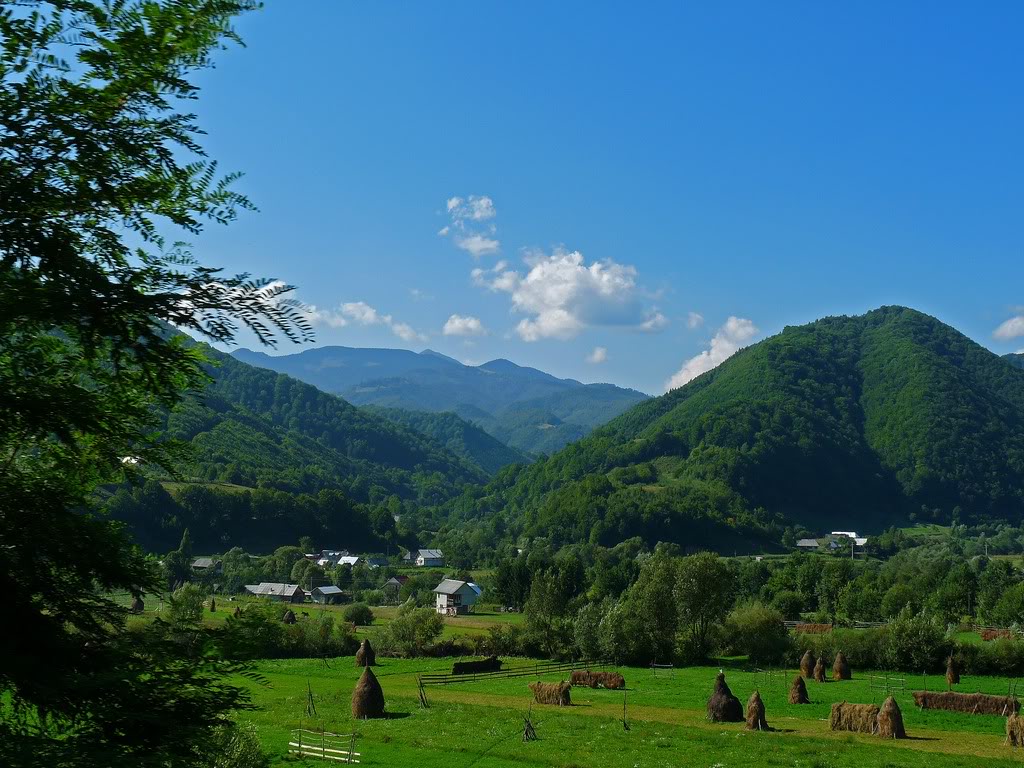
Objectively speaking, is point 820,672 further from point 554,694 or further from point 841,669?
point 554,694

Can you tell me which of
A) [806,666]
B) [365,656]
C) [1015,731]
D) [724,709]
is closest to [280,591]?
[365,656]

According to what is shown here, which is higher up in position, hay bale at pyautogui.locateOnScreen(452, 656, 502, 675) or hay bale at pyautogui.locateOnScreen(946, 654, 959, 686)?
hay bale at pyautogui.locateOnScreen(946, 654, 959, 686)

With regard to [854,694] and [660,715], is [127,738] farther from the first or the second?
[854,694]

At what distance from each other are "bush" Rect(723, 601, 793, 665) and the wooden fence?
10.3 metres

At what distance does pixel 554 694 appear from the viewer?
4584 centimetres

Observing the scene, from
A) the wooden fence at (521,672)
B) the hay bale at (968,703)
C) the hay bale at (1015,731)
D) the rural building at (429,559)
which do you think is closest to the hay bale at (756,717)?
the hay bale at (1015,731)

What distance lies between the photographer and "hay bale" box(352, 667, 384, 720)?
134 ft

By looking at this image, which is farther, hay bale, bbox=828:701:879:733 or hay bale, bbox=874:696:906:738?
hay bale, bbox=828:701:879:733

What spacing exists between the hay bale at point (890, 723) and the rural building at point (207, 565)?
96.6m

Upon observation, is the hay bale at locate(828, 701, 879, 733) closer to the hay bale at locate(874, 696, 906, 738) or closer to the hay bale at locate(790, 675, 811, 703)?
the hay bale at locate(874, 696, 906, 738)

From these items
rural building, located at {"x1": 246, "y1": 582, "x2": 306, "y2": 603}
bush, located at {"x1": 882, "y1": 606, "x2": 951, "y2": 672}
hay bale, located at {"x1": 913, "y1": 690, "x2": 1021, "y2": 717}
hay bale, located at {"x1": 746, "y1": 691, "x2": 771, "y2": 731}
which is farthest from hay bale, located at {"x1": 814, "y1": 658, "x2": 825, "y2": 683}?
rural building, located at {"x1": 246, "y1": 582, "x2": 306, "y2": 603}

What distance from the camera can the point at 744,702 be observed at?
45375 millimetres

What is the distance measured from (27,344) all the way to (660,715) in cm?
4020

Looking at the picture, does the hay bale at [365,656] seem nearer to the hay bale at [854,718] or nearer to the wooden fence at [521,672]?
the wooden fence at [521,672]
